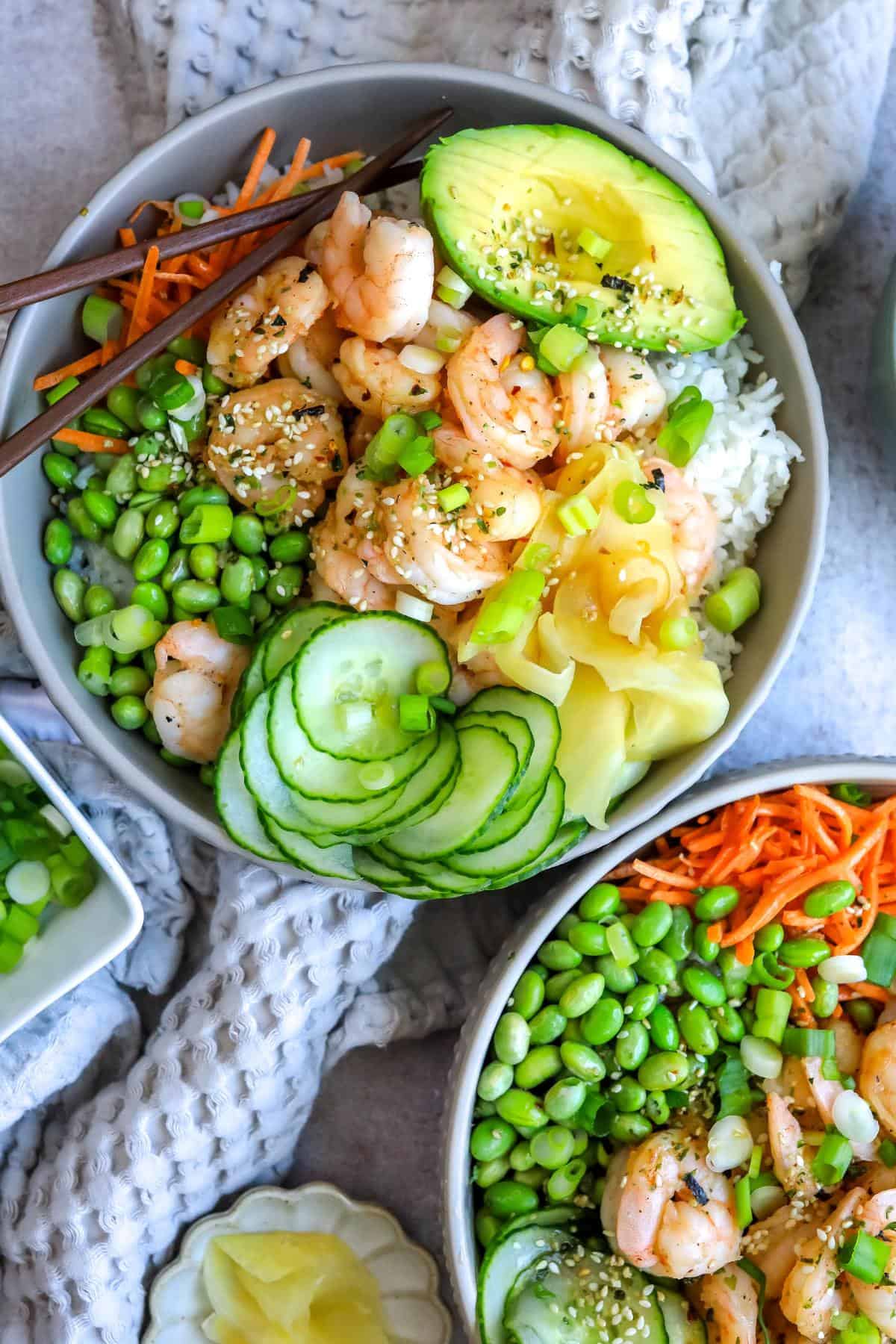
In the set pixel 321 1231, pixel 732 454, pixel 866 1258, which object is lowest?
pixel 321 1231

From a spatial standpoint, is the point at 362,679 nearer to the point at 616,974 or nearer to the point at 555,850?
the point at 555,850

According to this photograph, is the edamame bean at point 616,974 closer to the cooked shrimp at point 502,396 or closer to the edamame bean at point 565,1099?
the edamame bean at point 565,1099

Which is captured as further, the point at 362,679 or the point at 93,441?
the point at 93,441

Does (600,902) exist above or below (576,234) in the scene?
below

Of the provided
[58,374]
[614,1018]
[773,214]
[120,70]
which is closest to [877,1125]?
[614,1018]

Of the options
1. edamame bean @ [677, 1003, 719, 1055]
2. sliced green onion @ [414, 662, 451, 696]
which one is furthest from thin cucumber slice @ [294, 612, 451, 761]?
edamame bean @ [677, 1003, 719, 1055]

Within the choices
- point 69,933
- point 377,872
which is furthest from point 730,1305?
point 69,933
